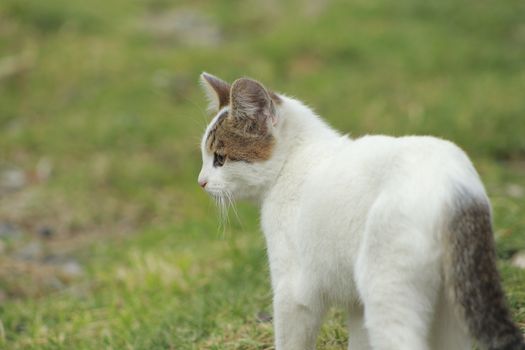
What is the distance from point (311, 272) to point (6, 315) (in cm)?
322

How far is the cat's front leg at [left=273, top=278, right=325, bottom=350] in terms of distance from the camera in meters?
3.53

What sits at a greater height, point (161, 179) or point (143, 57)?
point (143, 57)

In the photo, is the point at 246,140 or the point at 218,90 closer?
the point at 246,140

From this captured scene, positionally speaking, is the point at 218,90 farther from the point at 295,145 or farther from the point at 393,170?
the point at 393,170

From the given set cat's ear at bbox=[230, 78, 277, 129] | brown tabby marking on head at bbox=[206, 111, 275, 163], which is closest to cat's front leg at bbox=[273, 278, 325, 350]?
brown tabby marking on head at bbox=[206, 111, 275, 163]

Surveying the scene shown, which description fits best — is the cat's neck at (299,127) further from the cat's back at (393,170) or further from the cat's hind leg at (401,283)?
the cat's hind leg at (401,283)

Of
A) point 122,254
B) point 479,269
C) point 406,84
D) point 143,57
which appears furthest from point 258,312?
point 143,57

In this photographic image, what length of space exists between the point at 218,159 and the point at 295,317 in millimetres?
987

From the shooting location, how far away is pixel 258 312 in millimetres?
4781

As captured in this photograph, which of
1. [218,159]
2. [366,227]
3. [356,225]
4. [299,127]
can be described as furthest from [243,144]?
[366,227]

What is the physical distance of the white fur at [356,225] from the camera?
2.78 meters

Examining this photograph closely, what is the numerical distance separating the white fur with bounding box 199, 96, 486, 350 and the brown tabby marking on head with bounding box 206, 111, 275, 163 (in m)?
0.04

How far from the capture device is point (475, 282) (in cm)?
272

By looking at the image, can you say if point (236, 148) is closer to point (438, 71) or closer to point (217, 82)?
point (217, 82)
